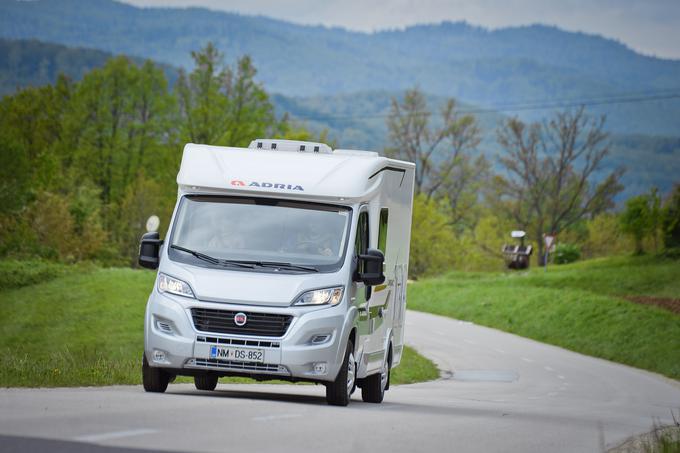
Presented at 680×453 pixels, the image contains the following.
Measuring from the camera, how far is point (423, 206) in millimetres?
98562

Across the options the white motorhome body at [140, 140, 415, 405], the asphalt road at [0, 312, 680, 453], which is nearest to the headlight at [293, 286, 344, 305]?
the white motorhome body at [140, 140, 415, 405]

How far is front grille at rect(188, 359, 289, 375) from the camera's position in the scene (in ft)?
44.9

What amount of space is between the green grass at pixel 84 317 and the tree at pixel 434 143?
49.6 meters

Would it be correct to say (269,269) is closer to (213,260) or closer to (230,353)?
(213,260)

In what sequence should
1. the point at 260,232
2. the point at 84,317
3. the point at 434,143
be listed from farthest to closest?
the point at 434,143 → the point at 84,317 → the point at 260,232

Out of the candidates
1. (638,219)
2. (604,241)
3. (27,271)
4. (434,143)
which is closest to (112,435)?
(27,271)

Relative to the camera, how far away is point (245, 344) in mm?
13688

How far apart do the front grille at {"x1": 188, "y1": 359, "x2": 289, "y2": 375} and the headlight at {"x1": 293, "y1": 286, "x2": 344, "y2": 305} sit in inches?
28.6

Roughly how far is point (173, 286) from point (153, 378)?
47.0 inches

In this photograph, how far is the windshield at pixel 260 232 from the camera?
46.9ft

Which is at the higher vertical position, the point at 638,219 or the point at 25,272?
the point at 638,219

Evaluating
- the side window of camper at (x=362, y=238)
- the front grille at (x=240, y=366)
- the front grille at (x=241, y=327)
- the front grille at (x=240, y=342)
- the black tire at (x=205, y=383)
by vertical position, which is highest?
the side window of camper at (x=362, y=238)

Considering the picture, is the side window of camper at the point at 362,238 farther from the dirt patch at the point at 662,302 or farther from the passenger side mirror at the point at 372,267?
the dirt patch at the point at 662,302

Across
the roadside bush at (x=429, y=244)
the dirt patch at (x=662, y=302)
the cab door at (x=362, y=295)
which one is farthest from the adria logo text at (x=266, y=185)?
the roadside bush at (x=429, y=244)
